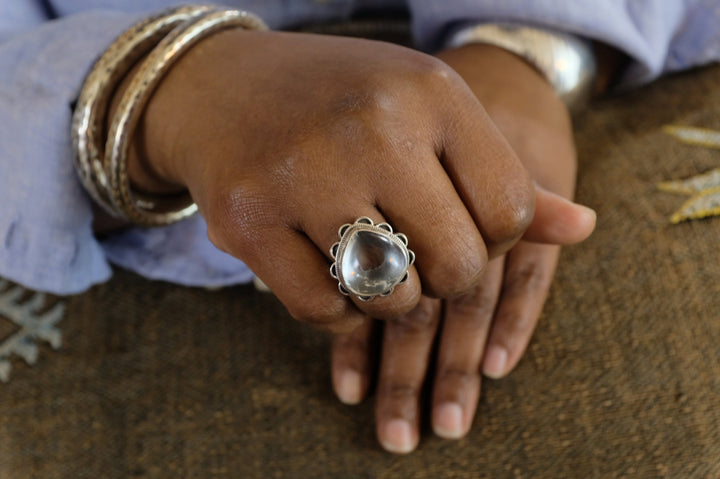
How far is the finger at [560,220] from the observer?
0.45m

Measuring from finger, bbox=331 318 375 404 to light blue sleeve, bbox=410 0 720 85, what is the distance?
358 millimetres

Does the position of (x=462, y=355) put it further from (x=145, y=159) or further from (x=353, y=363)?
(x=145, y=159)

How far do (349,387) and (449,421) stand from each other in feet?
0.31

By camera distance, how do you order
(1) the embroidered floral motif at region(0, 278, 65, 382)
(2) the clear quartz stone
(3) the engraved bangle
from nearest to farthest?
(2) the clear quartz stone
(3) the engraved bangle
(1) the embroidered floral motif at region(0, 278, 65, 382)

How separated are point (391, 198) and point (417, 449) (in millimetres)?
255

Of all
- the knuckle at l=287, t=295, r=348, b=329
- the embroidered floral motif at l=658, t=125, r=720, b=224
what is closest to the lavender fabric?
the embroidered floral motif at l=658, t=125, r=720, b=224

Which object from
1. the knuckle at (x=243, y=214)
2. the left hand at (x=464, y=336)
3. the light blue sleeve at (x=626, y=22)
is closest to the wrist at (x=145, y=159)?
the knuckle at (x=243, y=214)

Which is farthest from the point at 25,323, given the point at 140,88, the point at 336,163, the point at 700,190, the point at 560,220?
the point at 700,190

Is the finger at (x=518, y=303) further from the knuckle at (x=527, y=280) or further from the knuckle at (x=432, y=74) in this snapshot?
the knuckle at (x=432, y=74)

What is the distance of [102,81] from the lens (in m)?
0.51

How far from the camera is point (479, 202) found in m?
0.40

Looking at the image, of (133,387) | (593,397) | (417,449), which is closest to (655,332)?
(593,397)

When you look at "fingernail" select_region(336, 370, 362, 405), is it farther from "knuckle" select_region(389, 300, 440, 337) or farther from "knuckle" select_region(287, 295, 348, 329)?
"knuckle" select_region(287, 295, 348, 329)

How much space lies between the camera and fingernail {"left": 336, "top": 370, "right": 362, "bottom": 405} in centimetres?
55
